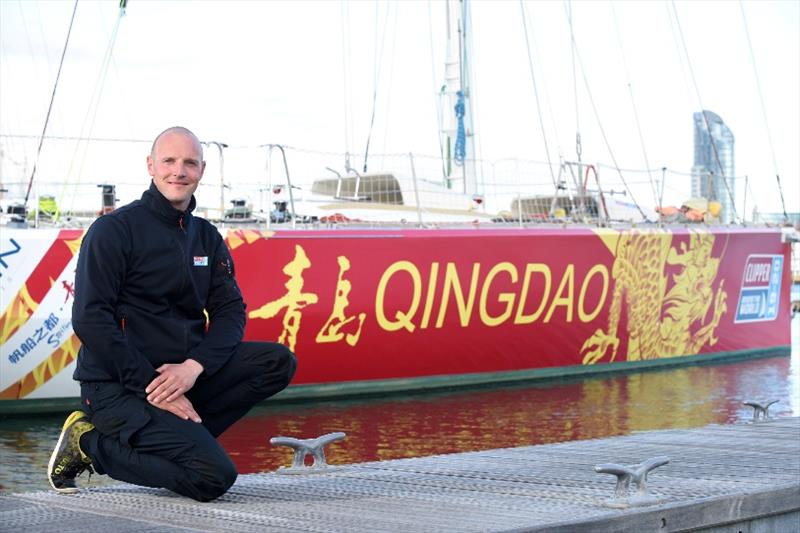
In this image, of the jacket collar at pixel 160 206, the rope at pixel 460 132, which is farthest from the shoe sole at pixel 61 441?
the rope at pixel 460 132

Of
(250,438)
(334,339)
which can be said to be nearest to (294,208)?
(334,339)

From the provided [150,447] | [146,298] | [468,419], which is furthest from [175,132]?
[468,419]

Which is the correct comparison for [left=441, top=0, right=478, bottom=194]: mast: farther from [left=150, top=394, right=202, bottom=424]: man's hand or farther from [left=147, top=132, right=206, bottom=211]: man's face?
[left=150, top=394, right=202, bottom=424]: man's hand

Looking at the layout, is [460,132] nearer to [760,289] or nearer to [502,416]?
[760,289]

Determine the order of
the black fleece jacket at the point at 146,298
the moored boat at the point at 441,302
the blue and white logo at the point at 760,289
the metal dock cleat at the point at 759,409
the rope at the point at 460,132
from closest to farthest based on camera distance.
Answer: the black fleece jacket at the point at 146,298 < the metal dock cleat at the point at 759,409 < the moored boat at the point at 441,302 < the rope at the point at 460,132 < the blue and white logo at the point at 760,289

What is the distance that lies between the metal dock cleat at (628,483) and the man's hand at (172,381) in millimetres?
1145

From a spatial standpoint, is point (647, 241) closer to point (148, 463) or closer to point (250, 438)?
point (250, 438)

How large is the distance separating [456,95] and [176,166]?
1063 cm

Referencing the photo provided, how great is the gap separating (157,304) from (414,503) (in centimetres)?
90

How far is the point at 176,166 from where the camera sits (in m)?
3.36

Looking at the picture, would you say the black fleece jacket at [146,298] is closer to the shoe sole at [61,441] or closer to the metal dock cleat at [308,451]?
the shoe sole at [61,441]

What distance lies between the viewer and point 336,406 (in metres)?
9.32

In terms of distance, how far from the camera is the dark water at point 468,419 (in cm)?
696

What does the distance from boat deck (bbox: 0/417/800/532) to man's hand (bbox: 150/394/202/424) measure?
236 mm
